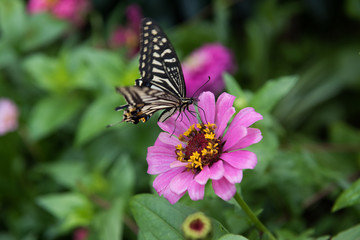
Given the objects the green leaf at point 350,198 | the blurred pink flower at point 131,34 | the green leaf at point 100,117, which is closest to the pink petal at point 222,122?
the green leaf at point 350,198

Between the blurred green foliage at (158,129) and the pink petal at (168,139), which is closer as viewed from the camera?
the pink petal at (168,139)

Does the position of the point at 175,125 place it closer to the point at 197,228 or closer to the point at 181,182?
the point at 181,182

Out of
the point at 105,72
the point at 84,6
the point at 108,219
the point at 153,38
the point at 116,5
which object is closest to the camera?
the point at 153,38

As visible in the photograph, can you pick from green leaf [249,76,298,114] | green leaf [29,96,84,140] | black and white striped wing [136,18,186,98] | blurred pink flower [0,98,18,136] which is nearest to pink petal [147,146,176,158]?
black and white striped wing [136,18,186,98]

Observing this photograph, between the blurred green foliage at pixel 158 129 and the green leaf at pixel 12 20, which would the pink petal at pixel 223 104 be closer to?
the blurred green foliage at pixel 158 129

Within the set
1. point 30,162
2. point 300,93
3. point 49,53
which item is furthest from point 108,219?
point 49,53

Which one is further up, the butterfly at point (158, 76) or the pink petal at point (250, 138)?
the butterfly at point (158, 76)

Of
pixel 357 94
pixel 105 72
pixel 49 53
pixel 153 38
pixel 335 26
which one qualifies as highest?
pixel 49 53

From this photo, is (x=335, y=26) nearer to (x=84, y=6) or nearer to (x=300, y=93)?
(x=300, y=93)
